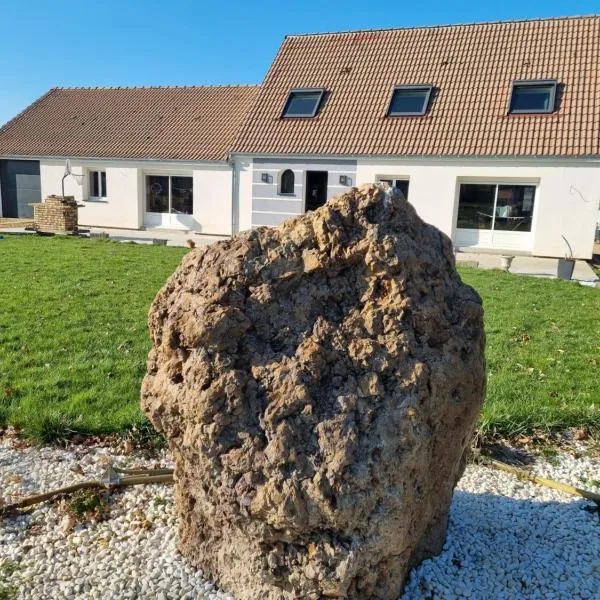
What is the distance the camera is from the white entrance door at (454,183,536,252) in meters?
16.5

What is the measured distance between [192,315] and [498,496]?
2.21 m

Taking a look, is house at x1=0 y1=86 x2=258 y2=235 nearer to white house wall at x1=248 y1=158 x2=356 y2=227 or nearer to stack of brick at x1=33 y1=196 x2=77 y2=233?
white house wall at x1=248 y1=158 x2=356 y2=227

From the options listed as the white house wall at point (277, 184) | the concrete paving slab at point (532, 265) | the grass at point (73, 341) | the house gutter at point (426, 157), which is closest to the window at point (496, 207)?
the house gutter at point (426, 157)

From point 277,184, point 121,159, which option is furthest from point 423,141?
point 121,159

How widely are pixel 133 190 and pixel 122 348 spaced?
658 inches

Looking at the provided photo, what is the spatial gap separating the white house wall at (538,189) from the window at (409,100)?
1864 mm

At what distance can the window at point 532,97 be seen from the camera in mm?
16266

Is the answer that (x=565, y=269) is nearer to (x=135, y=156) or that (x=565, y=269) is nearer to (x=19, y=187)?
(x=135, y=156)

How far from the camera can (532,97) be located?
16.6 meters

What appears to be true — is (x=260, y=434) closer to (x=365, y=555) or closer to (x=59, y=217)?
(x=365, y=555)

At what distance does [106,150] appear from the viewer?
861 inches

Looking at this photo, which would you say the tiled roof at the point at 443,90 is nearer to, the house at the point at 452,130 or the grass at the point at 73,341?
the house at the point at 452,130

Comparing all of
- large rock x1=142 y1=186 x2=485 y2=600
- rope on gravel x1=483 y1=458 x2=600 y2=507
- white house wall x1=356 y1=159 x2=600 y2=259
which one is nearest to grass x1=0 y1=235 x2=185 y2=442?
large rock x1=142 y1=186 x2=485 y2=600

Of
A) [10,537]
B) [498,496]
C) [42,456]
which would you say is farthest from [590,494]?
[42,456]
